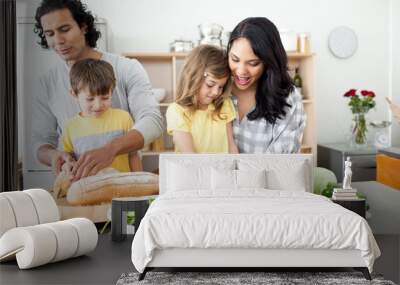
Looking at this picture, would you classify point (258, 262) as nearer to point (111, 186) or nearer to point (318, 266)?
point (318, 266)

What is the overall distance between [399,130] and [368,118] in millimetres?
424

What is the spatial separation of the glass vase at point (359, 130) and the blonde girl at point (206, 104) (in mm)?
1851

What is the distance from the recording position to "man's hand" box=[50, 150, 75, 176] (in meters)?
7.15

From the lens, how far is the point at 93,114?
23.3 ft

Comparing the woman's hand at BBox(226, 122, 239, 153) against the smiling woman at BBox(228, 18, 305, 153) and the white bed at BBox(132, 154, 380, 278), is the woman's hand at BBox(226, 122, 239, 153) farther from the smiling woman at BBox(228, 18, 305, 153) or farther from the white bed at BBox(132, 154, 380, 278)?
the white bed at BBox(132, 154, 380, 278)

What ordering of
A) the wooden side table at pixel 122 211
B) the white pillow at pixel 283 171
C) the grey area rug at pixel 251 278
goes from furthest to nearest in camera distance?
1. the wooden side table at pixel 122 211
2. the white pillow at pixel 283 171
3. the grey area rug at pixel 251 278

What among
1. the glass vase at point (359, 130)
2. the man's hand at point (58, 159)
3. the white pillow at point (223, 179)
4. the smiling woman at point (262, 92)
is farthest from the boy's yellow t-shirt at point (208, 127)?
the glass vase at point (359, 130)

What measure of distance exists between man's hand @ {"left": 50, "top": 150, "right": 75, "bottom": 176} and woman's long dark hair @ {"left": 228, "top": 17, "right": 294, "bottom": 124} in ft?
6.17

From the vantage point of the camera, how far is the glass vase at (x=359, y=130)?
7.93 m

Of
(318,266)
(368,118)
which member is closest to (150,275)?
(318,266)

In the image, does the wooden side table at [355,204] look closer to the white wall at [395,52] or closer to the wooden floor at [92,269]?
the wooden floor at [92,269]

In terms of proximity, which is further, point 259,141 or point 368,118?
point 368,118

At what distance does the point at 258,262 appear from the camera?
481cm

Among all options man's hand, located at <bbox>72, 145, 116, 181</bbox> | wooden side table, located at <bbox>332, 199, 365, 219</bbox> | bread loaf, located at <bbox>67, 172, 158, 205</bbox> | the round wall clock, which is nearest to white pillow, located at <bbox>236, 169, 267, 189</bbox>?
wooden side table, located at <bbox>332, 199, 365, 219</bbox>
